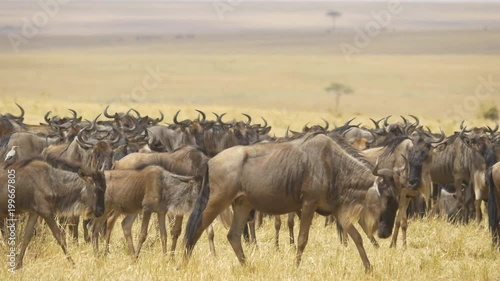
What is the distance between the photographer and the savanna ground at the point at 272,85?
8.45 meters

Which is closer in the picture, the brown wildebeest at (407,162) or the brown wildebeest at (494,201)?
the brown wildebeest at (494,201)

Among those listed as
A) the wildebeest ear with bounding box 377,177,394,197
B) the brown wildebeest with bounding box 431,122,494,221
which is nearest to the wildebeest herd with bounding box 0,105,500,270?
the wildebeest ear with bounding box 377,177,394,197

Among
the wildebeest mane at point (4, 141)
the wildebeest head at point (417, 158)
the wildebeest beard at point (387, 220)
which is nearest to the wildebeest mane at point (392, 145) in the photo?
the wildebeest head at point (417, 158)

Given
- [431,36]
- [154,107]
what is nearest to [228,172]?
[154,107]

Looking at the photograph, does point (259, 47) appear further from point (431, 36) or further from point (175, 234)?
point (175, 234)

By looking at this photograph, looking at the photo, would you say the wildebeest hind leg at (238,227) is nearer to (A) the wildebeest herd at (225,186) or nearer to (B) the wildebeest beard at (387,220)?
(A) the wildebeest herd at (225,186)

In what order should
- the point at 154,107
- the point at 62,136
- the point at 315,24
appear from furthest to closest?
the point at 315,24
the point at 154,107
the point at 62,136

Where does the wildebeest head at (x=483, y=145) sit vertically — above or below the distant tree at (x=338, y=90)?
above

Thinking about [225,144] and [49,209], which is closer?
[49,209]

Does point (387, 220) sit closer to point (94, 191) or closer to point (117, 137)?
point (94, 191)

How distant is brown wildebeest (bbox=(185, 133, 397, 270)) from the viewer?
27.8ft

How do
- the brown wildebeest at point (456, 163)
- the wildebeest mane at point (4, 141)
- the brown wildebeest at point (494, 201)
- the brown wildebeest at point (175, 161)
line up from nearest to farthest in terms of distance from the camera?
the brown wildebeest at point (494, 201), the brown wildebeest at point (175, 161), the wildebeest mane at point (4, 141), the brown wildebeest at point (456, 163)

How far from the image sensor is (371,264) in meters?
8.66

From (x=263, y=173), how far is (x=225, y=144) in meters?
5.96
